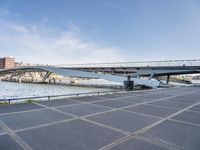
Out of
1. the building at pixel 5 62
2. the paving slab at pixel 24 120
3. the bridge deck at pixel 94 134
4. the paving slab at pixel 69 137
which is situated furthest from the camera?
the building at pixel 5 62

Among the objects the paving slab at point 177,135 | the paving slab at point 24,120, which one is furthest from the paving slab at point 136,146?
the paving slab at point 24,120

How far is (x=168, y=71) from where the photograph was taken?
47.7 metres

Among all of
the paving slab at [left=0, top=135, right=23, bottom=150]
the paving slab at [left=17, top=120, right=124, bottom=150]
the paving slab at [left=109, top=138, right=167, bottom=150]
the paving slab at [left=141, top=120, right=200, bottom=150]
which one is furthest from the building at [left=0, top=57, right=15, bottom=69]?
the paving slab at [left=109, top=138, right=167, bottom=150]

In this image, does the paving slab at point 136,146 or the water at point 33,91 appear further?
the water at point 33,91

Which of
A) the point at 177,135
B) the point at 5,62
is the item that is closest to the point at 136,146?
the point at 177,135

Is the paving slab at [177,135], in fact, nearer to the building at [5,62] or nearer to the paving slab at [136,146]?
the paving slab at [136,146]

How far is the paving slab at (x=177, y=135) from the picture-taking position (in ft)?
16.2

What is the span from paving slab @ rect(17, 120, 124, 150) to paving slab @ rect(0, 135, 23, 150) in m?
0.30

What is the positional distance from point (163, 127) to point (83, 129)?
3.26 metres

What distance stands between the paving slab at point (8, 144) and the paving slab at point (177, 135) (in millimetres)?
3941

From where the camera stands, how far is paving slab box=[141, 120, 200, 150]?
4945mm

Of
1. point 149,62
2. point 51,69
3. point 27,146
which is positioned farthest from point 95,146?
point 51,69

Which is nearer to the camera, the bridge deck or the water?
the bridge deck

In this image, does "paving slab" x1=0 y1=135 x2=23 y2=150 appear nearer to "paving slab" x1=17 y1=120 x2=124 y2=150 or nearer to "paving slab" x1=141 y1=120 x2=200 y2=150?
"paving slab" x1=17 y1=120 x2=124 y2=150
